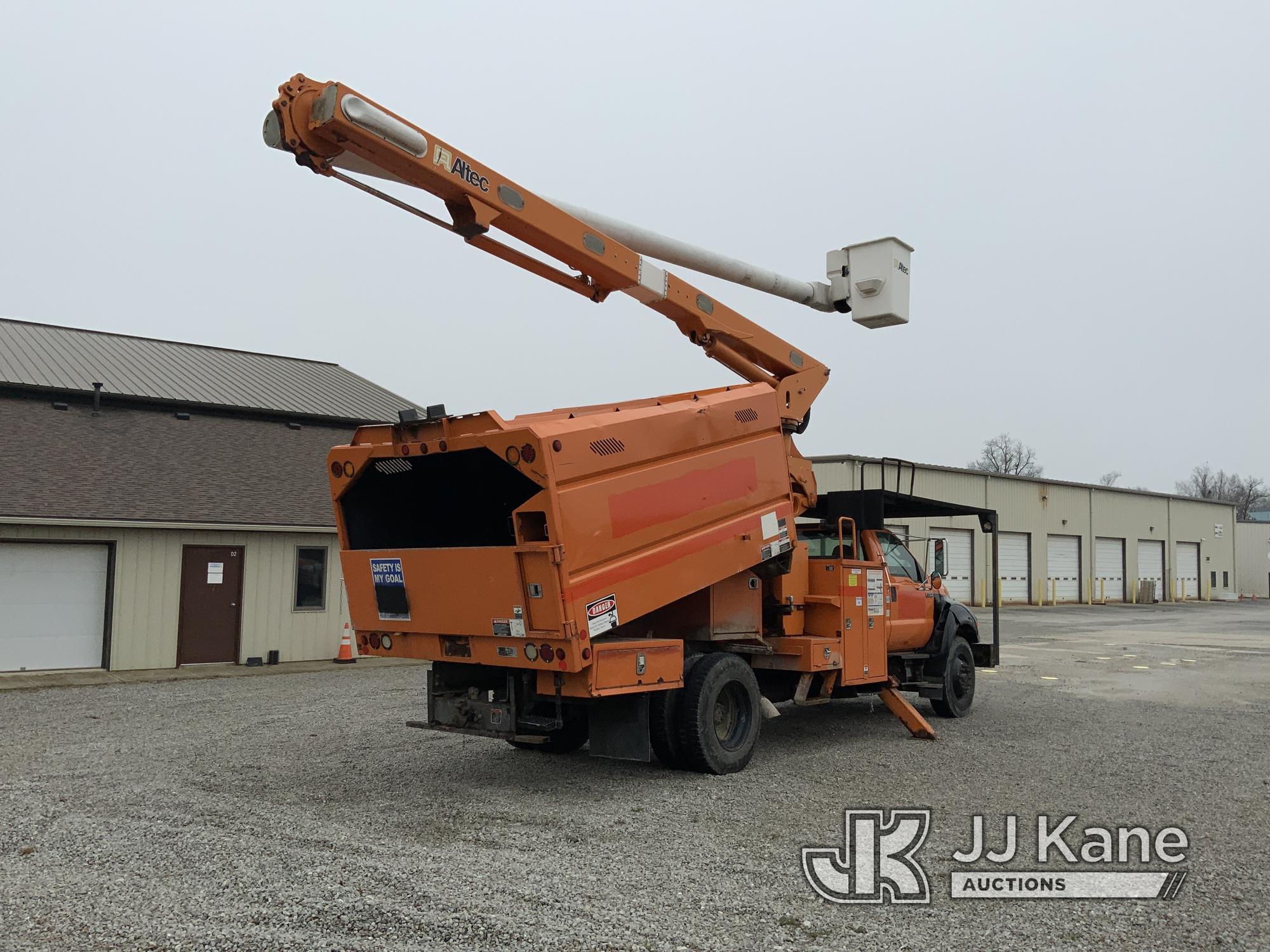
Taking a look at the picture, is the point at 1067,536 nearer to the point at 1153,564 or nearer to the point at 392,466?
the point at 1153,564

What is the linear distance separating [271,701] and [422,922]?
9.01 metres

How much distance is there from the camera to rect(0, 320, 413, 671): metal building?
52.4 feet

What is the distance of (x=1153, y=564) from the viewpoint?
48.5 meters

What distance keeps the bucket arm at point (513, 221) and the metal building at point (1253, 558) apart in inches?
2294

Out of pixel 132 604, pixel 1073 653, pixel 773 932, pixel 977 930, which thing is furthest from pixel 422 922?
pixel 1073 653

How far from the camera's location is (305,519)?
59.2ft

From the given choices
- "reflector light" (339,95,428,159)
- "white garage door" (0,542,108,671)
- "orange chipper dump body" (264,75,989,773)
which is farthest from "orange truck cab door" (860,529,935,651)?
"white garage door" (0,542,108,671)

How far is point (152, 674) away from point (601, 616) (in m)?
11.7

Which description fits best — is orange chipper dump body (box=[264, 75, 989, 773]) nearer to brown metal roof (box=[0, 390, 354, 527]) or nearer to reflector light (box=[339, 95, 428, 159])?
reflector light (box=[339, 95, 428, 159])

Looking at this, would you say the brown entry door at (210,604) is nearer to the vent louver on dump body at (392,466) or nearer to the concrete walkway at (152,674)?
the concrete walkway at (152,674)

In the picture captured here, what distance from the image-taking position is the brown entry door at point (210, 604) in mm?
17062

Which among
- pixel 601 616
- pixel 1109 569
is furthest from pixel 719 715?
pixel 1109 569

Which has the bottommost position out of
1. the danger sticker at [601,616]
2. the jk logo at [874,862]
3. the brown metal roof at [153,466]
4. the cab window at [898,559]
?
the jk logo at [874,862]

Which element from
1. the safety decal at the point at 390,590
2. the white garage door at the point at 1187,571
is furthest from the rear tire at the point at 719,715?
the white garage door at the point at 1187,571
